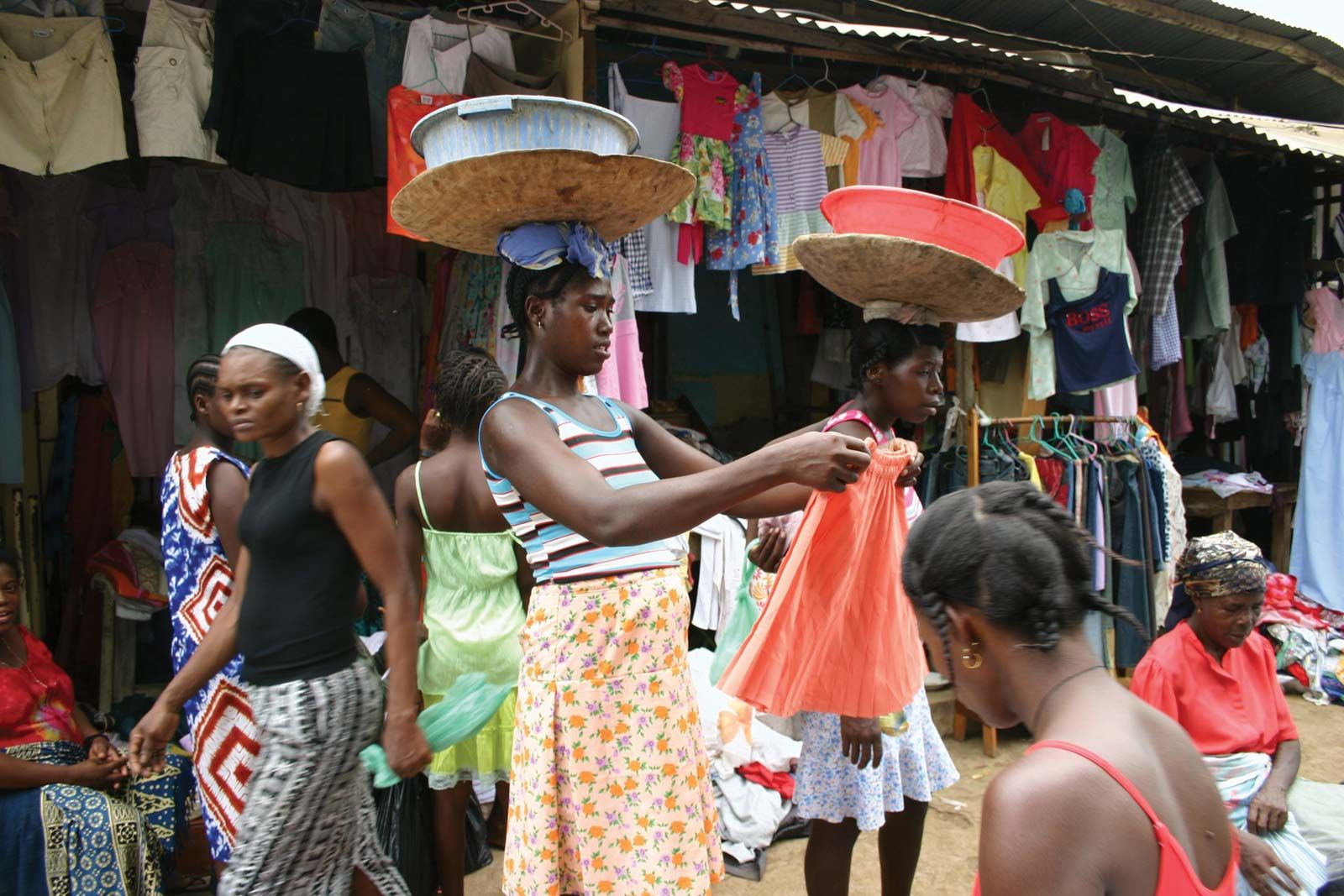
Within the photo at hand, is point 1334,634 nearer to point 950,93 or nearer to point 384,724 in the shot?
point 950,93

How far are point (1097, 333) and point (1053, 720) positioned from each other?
17.6 ft

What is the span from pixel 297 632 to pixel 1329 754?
582 cm

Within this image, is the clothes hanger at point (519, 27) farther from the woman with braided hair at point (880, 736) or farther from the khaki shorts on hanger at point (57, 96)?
the woman with braided hair at point (880, 736)

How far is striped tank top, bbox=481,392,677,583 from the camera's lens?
2207mm

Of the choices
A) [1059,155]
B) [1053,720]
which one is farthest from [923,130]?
[1053,720]

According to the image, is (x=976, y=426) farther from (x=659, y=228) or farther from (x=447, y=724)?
(x=447, y=724)

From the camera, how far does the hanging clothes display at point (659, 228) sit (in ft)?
16.4

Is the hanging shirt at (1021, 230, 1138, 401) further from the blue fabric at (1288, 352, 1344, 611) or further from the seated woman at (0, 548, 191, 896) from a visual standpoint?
the seated woman at (0, 548, 191, 896)

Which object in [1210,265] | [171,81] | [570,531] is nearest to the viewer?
[570,531]

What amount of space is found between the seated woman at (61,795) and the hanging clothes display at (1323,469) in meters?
8.18

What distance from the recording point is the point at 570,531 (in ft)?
7.09

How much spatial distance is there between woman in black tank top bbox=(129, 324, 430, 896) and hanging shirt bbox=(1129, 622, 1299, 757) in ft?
8.27

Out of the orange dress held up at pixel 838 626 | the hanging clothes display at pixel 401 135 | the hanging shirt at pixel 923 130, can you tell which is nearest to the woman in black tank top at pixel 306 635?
the orange dress held up at pixel 838 626

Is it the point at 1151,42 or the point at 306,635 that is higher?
the point at 1151,42
